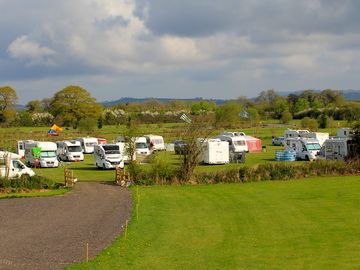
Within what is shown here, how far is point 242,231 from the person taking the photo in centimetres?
1717

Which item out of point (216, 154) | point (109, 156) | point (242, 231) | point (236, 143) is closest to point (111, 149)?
point (109, 156)

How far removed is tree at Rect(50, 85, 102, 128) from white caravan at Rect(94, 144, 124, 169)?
190ft

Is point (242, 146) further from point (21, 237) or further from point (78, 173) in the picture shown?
point (21, 237)

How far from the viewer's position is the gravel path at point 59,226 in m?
13.9

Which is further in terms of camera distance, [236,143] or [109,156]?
[236,143]

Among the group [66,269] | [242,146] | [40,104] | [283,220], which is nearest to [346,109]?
[242,146]

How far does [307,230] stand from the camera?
17.3 m

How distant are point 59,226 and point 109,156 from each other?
21.7 metres

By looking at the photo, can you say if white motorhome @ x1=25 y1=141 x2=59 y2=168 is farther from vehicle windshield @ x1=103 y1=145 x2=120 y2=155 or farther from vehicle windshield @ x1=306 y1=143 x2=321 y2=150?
vehicle windshield @ x1=306 y1=143 x2=321 y2=150

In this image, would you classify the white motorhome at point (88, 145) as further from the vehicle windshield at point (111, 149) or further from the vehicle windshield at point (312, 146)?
the vehicle windshield at point (312, 146)

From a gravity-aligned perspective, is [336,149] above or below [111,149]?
below

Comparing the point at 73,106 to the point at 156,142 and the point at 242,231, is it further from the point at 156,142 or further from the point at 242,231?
the point at 242,231

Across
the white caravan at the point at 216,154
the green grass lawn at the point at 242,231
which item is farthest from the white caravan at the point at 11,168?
the white caravan at the point at 216,154

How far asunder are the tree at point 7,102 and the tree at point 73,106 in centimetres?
819
